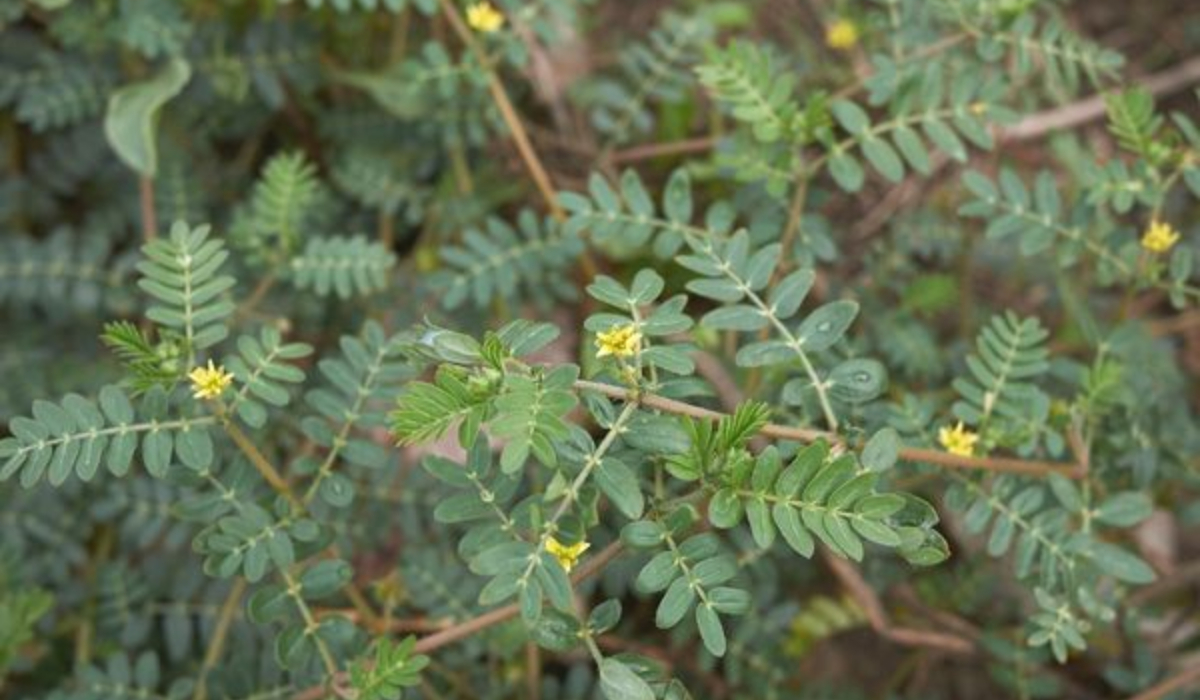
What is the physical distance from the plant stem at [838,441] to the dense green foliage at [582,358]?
1cm

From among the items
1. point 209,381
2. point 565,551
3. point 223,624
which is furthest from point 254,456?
point 223,624

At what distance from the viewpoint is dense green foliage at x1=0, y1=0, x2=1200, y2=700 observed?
1766 millimetres

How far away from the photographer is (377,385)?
2.15m

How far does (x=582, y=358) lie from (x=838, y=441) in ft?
3.13

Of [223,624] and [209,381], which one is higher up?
[209,381]

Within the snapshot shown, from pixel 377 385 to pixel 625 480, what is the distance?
2.11 feet

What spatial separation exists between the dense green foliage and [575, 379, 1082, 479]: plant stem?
0.01 metres

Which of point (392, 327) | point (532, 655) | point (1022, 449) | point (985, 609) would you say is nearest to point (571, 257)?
point (392, 327)

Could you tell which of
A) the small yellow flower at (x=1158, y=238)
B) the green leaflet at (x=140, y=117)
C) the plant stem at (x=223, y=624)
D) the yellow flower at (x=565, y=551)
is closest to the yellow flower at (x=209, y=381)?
the yellow flower at (x=565, y=551)

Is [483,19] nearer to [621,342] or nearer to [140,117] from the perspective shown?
[140,117]

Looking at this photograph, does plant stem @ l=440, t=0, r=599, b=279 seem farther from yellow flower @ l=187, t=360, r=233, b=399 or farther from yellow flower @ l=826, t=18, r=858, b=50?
yellow flower @ l=187, t=360, r=233, b=399

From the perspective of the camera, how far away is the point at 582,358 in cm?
272

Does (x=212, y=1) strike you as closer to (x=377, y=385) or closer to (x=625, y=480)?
(x=377, y=385)

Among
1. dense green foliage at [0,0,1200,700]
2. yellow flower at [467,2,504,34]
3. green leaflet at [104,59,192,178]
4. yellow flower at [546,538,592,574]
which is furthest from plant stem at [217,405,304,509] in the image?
yellow flower at [467,2,504,34]
